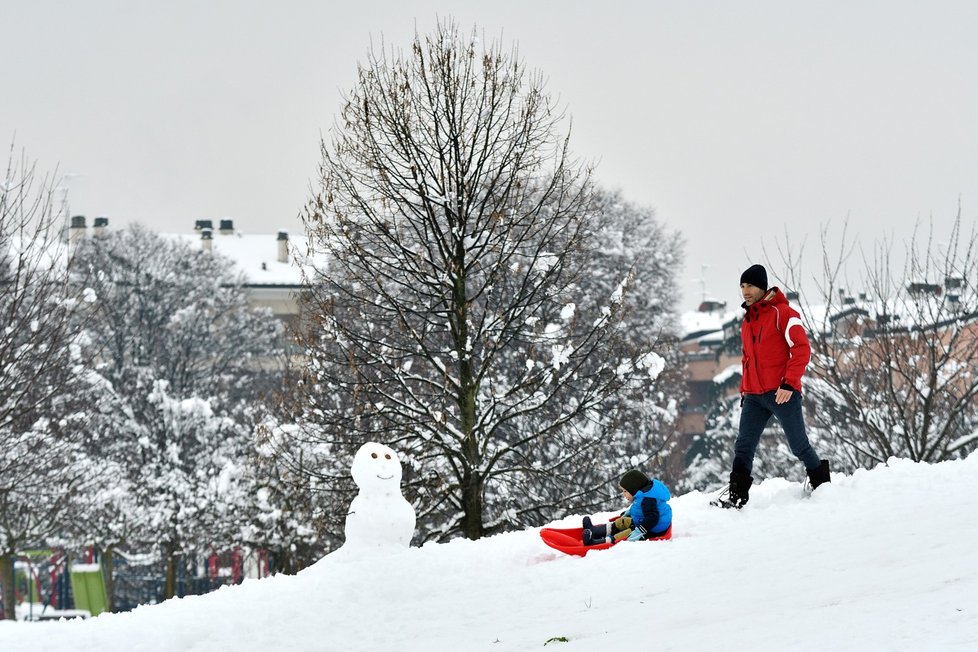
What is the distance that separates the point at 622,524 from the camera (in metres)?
10.1

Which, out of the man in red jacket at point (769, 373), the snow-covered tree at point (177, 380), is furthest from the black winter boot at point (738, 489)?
the snow-covered tree at point (177, 380)

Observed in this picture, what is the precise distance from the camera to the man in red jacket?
31.8 ft

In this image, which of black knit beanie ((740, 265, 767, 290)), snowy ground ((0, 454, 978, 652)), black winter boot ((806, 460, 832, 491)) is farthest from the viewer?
black winter boot ((806, 460, 832, 491))

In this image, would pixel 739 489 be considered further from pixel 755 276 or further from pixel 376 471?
pixel 376 471

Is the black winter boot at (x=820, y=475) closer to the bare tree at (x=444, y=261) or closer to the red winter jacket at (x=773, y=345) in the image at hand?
the red winter jacket at (x=773, y=345)

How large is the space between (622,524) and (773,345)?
188 centimetres

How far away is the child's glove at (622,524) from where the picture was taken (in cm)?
1009

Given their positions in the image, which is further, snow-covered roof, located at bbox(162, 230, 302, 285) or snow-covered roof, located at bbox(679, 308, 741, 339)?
snow-covered roof, located at bbox(679, 308, 741, 339)

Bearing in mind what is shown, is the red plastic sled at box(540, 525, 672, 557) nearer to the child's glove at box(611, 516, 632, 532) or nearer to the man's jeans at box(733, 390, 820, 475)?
the child's glove at box(611, 516, 632, 532)

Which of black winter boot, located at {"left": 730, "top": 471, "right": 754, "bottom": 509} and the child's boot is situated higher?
black winter boot, located at {"left": 730, "top": 471, "right": 754, "bottom": 509}

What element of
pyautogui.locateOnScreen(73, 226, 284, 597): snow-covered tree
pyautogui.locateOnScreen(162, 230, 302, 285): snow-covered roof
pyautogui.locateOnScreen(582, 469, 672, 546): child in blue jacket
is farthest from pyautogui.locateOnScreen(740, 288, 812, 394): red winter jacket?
pyautogui.locateOnScreen(162, 230, 302, 285): snow-covered roof

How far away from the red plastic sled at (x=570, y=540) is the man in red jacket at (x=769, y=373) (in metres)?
1.00

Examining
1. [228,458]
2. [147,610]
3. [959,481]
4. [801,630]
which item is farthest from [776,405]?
[228,458]

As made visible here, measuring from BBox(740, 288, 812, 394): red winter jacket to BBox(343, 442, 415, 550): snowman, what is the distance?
123 inches
